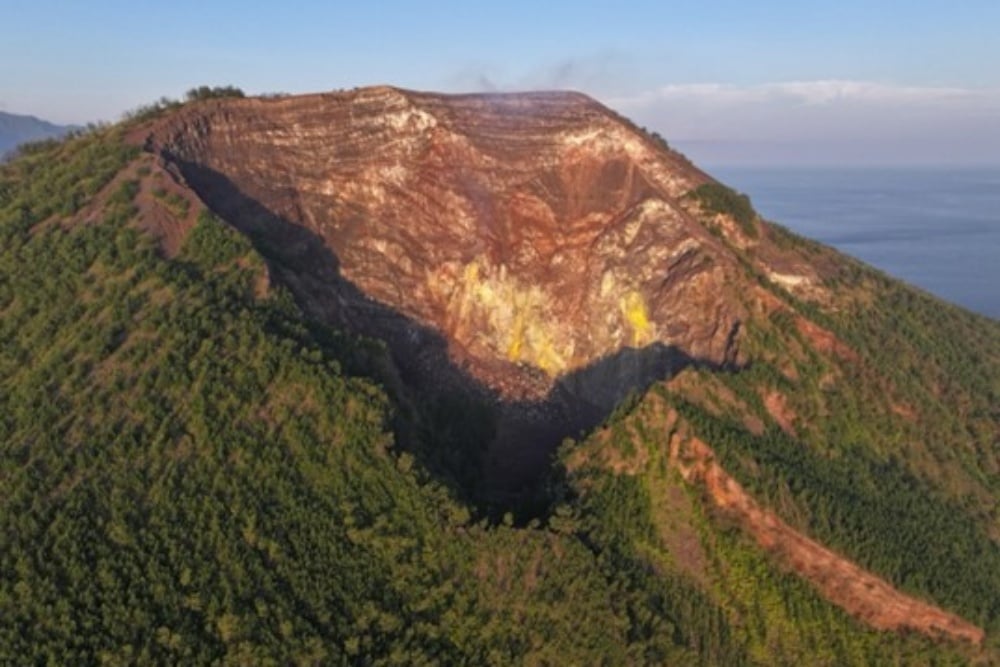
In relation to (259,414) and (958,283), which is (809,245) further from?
(958,283)

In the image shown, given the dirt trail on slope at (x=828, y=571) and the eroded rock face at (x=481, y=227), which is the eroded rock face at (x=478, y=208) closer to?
the eroded rock face at (x=481, y=227)

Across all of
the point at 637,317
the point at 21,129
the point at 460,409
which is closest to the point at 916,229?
the point at 637,317

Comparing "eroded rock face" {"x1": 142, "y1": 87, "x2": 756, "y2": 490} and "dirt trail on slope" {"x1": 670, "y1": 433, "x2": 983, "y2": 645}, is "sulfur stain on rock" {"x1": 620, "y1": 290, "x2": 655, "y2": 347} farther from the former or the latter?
"dirt trail on slope" {"x1": 670, "y1": 433, "x2": 983, "y2": 645}

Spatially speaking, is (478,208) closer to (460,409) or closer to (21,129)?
(460,409)

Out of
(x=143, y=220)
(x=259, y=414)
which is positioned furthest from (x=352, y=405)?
(x=143, y=220)

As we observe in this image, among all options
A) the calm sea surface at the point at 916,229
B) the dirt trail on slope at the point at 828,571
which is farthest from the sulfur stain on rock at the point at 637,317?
the calm sea surface at the point at 916,229

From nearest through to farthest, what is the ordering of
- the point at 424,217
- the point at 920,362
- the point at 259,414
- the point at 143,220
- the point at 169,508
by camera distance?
the point at 169,508 → the point at 259,414 → the point at 143,220 → the point at 920,362 → the point at 424,217

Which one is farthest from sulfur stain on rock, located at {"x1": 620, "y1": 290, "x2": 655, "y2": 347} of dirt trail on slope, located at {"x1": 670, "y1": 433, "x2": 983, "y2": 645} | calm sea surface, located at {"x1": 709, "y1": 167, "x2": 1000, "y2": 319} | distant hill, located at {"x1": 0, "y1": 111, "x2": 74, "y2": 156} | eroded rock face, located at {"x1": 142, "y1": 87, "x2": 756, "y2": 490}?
distant hill, located at {"x1": 0, "y1": 111, "x2": 74, "y2": 156}
